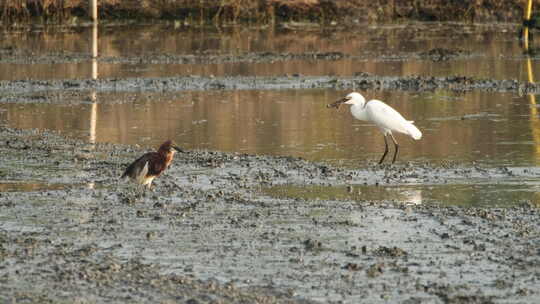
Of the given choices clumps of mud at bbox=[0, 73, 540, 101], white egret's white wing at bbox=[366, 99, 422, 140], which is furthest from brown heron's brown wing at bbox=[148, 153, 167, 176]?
clumps of mud at bbox=[0, 73, 540, 101]

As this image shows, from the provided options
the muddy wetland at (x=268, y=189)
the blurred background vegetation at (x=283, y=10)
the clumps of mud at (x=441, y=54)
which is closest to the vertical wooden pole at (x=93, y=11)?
the blurred background vegetation at (x=283, y=10)

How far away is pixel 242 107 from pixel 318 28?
68.0 ft

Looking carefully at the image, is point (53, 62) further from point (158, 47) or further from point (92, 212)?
point (92, 212)

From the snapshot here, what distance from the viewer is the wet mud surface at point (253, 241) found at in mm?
7766

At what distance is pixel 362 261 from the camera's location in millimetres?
8609

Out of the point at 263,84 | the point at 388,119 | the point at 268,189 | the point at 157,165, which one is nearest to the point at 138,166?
the point at 157,165

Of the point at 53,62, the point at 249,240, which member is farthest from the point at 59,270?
the point at 53,62

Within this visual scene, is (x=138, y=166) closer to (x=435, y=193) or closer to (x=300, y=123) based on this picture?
(x=435, y=193)

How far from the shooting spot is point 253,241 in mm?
9297

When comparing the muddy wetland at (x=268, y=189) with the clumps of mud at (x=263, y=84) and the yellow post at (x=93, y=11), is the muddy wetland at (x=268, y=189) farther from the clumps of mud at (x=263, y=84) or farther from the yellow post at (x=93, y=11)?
the yellow post at (x=93, y=11)

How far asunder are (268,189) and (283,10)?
32.2 meters

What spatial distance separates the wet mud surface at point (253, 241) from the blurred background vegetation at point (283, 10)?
2982 cm

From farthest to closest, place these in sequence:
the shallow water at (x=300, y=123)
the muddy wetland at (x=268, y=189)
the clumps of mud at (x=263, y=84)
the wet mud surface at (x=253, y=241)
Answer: the clumps of mud at (x=263, y=84) < the shallow water at (x=300, y=123) < the muddy wetland at (x=268, y=189) < the wet mud surface at (x=253, y=241)

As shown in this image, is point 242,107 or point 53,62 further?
point 53,62
